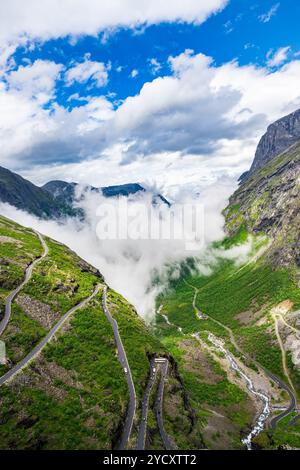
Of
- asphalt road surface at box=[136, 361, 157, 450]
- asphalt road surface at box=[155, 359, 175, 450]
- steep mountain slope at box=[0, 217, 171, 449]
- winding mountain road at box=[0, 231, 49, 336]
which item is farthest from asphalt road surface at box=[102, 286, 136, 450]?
winding mountain road at box=[0, 231, 49, 336]

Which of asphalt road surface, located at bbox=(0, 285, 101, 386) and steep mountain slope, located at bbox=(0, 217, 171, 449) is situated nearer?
steep mountain slope, located at bbox=(0, 217, 171, 449)

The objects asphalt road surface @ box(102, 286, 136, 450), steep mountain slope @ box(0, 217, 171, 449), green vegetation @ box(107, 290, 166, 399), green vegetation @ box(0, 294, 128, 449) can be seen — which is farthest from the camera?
→ green vegetation @ box(107, 290, 166, 399)

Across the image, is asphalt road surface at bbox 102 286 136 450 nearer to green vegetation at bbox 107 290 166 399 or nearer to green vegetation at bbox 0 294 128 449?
green vegetation at bbox 107 290 166 399

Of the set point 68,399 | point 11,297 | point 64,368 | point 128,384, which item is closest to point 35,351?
point 64,368

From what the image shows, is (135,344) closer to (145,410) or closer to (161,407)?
(161,407)

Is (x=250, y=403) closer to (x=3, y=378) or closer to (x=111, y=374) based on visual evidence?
(x=111, y=374)

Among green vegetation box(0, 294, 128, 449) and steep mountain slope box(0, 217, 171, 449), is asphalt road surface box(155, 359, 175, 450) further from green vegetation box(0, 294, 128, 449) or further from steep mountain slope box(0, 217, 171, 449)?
green vegetation box(0, 294, 128, 449)

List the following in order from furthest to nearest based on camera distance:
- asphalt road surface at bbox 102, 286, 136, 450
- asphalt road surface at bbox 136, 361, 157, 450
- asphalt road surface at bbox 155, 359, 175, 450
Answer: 1. asphalt road surface at bbox 155, 359, 175, 450
2. asphalt road surface at bbox 102, 286, 136, 450
3. asphalt road surface at bbox 136, 361, 157, 450

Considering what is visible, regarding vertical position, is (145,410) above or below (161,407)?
above


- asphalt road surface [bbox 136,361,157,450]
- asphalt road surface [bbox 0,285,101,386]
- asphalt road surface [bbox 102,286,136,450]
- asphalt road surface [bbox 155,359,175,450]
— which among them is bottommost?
asphalt road surface [bbox 155,359,175,450]

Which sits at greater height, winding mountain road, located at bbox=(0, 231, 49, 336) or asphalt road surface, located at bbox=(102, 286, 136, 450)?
winding mountain road, located at bbox=(0, 231, 49, 336)

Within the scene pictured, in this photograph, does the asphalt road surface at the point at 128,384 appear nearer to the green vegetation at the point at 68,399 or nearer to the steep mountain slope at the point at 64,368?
the steep mountain slope at the point at 64,368

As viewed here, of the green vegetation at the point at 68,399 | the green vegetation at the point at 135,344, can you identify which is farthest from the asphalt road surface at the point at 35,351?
the green vegetation at the point at 135,344
